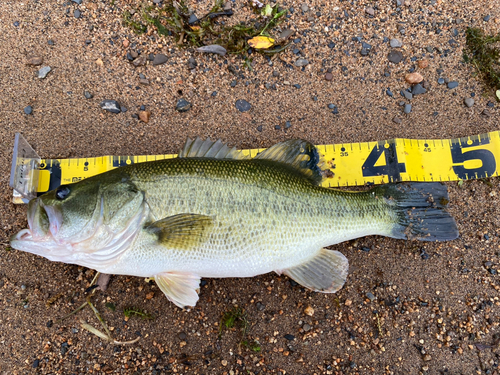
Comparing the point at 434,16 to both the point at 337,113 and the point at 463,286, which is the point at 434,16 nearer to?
the point at 337,113

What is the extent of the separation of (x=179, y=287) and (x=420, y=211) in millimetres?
2102

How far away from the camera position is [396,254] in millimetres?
3012

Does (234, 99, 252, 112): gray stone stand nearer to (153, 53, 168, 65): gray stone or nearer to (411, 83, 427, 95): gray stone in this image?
(153, 53, 168, 65): gray stone

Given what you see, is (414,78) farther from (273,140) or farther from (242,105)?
(242,105)

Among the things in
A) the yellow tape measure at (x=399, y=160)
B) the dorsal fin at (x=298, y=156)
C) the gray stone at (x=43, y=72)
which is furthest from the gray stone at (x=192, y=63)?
the gray stone at (x=43, y=72)

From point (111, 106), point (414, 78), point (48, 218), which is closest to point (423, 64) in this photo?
point (414, 78)

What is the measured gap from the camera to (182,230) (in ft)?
7.61

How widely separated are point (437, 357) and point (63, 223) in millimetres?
3227

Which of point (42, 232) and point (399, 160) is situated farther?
point (399, 160)

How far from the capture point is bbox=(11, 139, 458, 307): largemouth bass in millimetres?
2295

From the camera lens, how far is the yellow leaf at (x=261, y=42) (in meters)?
3.21

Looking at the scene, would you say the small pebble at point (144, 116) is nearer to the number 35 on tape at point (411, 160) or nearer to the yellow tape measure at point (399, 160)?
the yellow tape measure at point (399, 160)

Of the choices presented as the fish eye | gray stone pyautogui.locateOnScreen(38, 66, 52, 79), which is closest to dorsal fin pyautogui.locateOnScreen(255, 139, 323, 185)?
the fish eye

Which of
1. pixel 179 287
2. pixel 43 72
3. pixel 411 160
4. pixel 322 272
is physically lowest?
pixel 322 272
